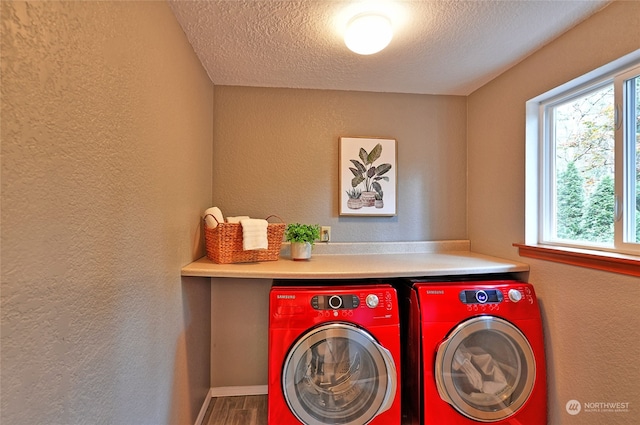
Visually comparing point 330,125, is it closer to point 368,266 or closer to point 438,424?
point 368,266

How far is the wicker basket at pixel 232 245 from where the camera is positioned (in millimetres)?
1517

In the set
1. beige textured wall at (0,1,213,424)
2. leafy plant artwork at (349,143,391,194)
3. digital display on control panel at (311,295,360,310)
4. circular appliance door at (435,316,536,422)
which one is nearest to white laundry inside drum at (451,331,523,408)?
circular appliance door at (435,316,536,422)

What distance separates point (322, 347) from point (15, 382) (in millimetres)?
1109

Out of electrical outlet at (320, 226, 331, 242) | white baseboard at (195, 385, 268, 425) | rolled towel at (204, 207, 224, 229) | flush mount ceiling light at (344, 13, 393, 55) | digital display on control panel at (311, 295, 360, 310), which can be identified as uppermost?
flush mount ceiling light at (344, 13, 393, 55)

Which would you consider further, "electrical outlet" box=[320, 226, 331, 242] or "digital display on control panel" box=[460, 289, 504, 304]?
"electrical outlet" box=[320, 226, 331, 242]

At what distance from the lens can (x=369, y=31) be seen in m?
1.24

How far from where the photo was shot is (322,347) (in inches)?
54.4

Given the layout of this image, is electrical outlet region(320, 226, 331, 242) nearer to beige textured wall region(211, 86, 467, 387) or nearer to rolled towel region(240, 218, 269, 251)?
beige textured wall region(211, 86, 467, 387)

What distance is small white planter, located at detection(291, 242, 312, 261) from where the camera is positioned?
5.61ft

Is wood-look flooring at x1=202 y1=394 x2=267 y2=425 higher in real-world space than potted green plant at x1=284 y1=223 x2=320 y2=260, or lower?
lower

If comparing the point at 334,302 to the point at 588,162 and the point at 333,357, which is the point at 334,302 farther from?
the point at 588,162

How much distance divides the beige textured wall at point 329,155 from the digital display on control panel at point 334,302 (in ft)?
2.31

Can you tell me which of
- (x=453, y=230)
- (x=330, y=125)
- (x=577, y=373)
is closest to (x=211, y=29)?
(x=330, y=125)

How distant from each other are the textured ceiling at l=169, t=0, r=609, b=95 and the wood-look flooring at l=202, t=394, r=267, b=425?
87.8 inches
